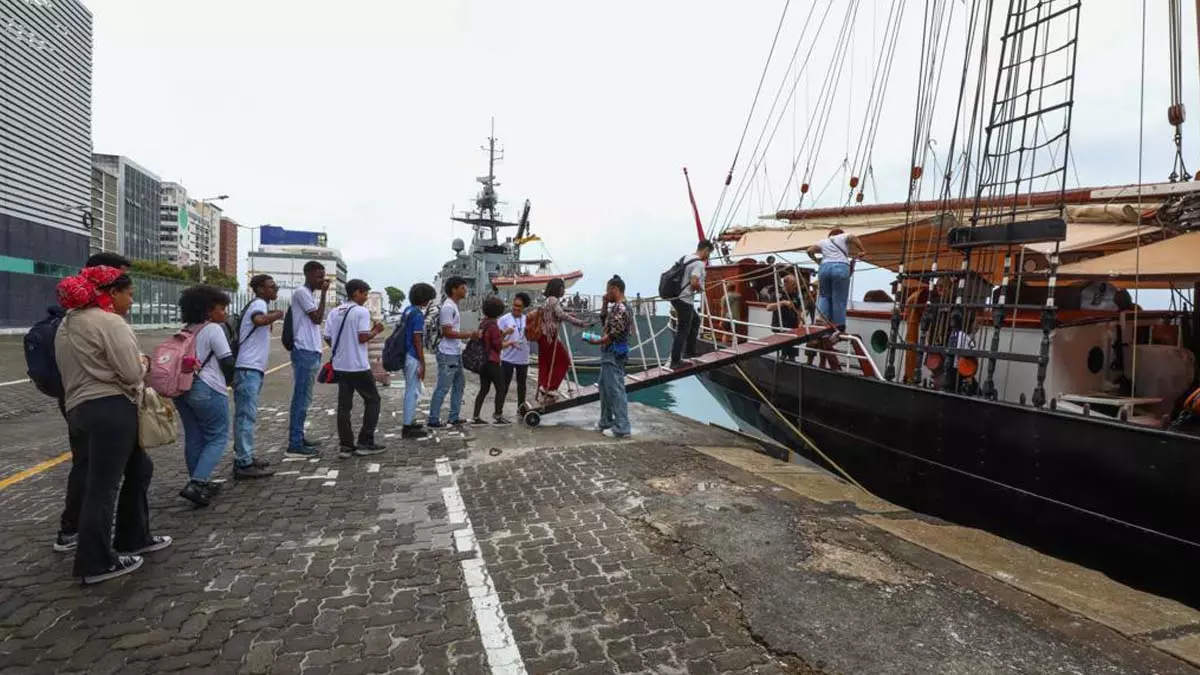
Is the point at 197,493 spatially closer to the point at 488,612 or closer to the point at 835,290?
the point at 488,612

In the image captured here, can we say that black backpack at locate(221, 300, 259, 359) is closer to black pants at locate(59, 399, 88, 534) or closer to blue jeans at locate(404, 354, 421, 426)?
black pants at locate(59, 399, 88, 534)

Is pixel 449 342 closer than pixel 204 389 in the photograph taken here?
No

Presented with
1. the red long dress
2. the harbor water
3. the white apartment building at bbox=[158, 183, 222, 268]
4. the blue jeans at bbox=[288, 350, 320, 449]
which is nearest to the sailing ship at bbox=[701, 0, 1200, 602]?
the red long dress

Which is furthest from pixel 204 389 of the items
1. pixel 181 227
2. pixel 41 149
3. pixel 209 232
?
pixel 209 232

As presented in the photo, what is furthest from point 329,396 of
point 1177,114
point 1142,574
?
point 1177,114

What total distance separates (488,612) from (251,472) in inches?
141

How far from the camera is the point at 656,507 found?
4844mm

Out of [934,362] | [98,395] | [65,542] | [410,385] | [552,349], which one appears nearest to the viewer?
[98,395]

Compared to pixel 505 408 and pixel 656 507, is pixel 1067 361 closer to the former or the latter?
pixel 656 507

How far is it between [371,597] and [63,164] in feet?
134

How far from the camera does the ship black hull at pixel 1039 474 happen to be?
14.7 ft

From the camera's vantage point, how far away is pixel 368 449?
22.0 feet

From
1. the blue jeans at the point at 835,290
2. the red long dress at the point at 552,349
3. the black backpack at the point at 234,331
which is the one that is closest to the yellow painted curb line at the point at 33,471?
the black backpack at the point at 234,331

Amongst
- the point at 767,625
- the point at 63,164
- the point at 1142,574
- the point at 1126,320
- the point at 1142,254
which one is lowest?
the point at 1142,574
